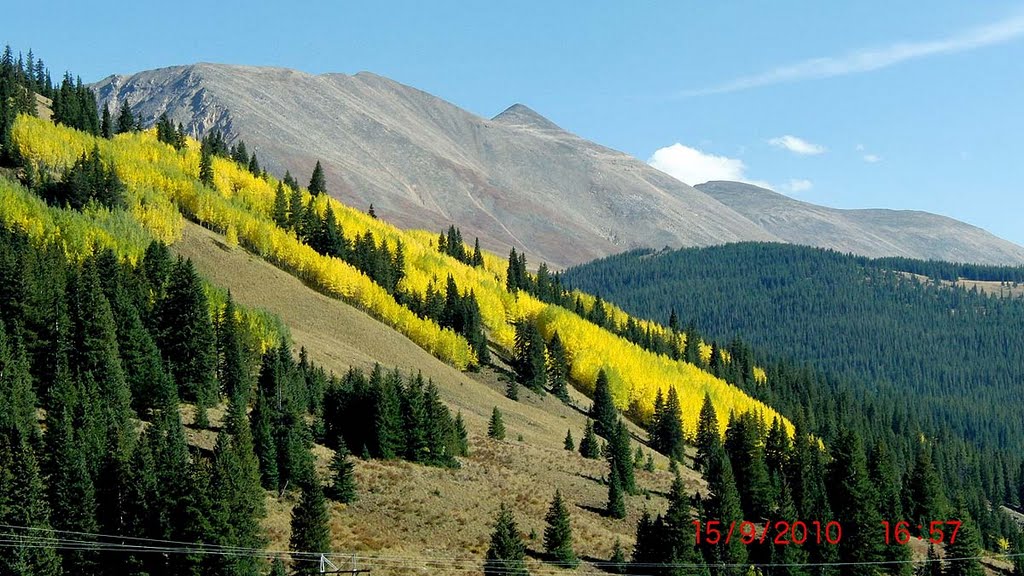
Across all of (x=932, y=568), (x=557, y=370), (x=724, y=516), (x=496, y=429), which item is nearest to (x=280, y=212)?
(x=557, y=370)

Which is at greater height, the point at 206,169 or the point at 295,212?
the point at 206,169

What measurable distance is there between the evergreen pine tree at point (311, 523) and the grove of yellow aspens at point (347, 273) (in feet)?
285

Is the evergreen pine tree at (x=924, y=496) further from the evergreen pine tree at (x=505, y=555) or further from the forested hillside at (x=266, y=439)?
the evergreen pine tree at (x=505, y=555)

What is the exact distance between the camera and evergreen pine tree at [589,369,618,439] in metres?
132

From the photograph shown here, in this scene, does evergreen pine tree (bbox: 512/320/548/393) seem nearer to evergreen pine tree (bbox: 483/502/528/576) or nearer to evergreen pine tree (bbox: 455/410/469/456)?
evergreen pine tree (bbox: 455/410/469/456)

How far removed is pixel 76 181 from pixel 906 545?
4337 inches

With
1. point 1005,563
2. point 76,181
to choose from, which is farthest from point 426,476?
point 76,181

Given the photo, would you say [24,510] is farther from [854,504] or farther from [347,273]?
[347,273]

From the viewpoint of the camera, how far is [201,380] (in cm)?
8631

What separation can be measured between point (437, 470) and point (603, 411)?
2125 inches

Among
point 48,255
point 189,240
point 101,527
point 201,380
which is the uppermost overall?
point 189,240

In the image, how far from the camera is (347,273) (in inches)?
6245

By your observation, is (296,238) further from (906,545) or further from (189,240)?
(906,545)

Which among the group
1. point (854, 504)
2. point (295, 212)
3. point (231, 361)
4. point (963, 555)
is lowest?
point (963, 555)
